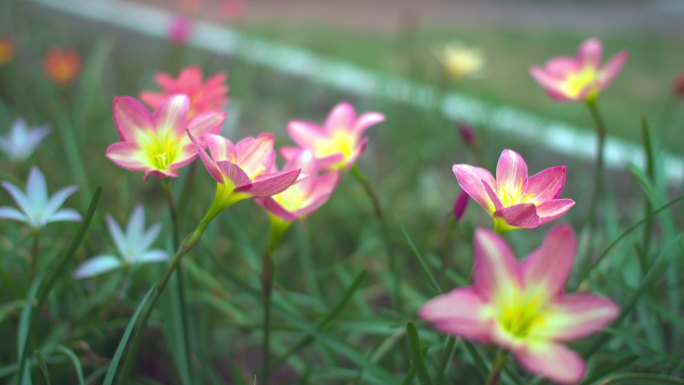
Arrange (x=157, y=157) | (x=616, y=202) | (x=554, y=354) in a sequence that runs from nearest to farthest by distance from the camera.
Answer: (x=554, y=354)
(x=157, y=157)
(x=616, y=202)

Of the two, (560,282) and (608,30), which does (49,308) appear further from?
(608,30)

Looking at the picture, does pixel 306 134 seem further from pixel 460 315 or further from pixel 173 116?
pixel 460 315

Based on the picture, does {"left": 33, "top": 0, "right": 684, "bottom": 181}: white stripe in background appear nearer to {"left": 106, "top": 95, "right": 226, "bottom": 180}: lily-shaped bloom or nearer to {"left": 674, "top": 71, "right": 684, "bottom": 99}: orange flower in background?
{"left": 674, "top": 71, "right": 684, "bottom": 99}: orange flower in background

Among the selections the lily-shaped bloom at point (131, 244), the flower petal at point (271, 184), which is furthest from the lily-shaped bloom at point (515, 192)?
the lily-shaped bloom at point (131, 244)

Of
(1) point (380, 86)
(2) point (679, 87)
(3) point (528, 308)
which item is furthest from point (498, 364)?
(1) point (380, 86)

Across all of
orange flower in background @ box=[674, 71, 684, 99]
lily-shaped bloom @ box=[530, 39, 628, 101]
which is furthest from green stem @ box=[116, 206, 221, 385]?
orange flower in background @ box=[674, 71, 684, 99]

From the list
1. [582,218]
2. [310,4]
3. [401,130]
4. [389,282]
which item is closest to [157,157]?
[389,282]
